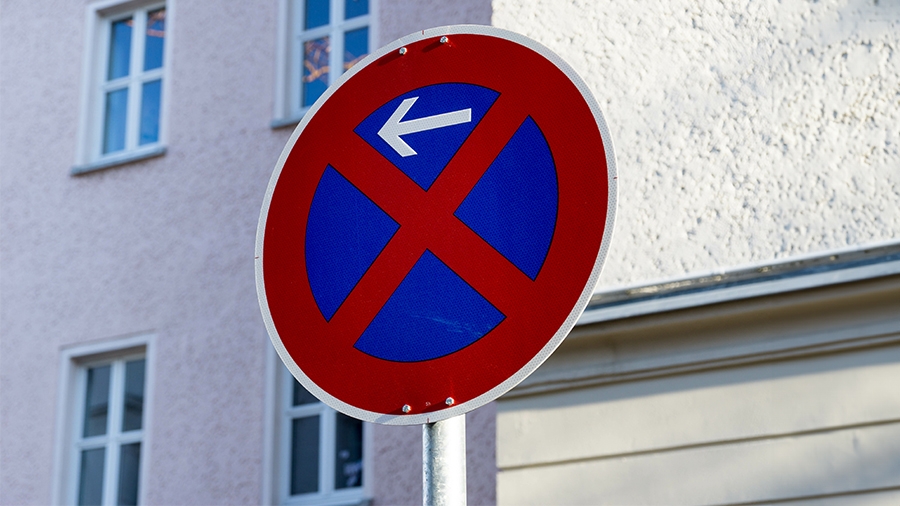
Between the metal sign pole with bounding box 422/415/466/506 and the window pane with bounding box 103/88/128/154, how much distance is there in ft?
27.2

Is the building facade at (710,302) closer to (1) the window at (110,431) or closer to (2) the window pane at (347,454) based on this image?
(2) the window pane at (347,454)

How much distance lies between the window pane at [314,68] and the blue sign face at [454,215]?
6.92 metres

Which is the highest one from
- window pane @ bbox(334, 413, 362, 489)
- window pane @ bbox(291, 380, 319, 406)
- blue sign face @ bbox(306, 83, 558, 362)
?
window pane @ bbox(291, 380, 319, 406)

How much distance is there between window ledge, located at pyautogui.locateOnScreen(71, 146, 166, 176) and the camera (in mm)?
9102

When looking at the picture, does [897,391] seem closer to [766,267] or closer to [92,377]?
[766,267]

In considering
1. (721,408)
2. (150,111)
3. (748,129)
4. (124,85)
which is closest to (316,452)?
(150,111)

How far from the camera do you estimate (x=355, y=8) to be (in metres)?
9.17

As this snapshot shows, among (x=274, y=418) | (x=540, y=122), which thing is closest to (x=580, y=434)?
(x=540, y=122)

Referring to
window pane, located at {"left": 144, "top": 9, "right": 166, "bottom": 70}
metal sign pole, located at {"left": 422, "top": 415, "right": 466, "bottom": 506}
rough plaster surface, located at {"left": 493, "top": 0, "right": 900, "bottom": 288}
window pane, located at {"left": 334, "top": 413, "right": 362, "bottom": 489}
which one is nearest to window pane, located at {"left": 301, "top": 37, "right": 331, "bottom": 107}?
window pane, located at {"left": 144, "top": 9, "right": 166, "bottom": 70}

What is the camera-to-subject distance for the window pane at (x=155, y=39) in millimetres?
9750

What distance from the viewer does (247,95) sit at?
891 centimetres

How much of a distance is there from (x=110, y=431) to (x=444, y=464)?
7751 millimetres

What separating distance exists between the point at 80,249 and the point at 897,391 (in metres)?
6.33

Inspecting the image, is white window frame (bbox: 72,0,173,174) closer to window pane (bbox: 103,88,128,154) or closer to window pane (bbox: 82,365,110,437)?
window pane (bbox: 103,88,128,154)
